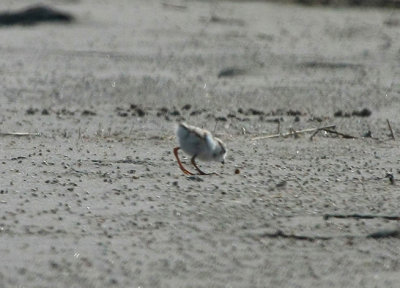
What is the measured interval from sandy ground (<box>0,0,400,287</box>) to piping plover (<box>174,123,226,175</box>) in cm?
16

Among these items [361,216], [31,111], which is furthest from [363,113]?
[361,216]

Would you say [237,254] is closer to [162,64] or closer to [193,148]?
[193,148]

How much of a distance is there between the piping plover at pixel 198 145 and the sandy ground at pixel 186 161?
159 mm

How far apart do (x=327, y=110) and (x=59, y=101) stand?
244cm

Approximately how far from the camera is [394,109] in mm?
10789

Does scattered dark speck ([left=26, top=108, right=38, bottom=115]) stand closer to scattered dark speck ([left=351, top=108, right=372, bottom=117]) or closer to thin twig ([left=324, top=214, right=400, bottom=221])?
scattered dark speck ([left=351, top=108, right=372, bottom=117])

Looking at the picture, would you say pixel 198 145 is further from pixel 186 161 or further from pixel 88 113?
pixel 88 113

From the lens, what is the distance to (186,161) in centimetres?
820

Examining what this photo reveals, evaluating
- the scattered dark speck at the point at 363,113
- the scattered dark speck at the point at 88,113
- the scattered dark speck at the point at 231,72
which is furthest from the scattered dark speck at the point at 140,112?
the scattered dark speck at the point at 231,72

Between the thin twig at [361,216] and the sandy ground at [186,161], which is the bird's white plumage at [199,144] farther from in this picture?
the thin twig at [361,216]

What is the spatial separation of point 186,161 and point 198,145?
0.55 meters

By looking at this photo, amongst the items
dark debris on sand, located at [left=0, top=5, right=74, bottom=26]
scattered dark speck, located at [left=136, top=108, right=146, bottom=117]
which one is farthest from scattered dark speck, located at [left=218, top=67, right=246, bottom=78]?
dark debris on sand, located at [left=0, top=5, right=74, bottom=26]

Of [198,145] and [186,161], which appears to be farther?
[186,161]

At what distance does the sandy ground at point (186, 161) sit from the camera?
5.76 metres
